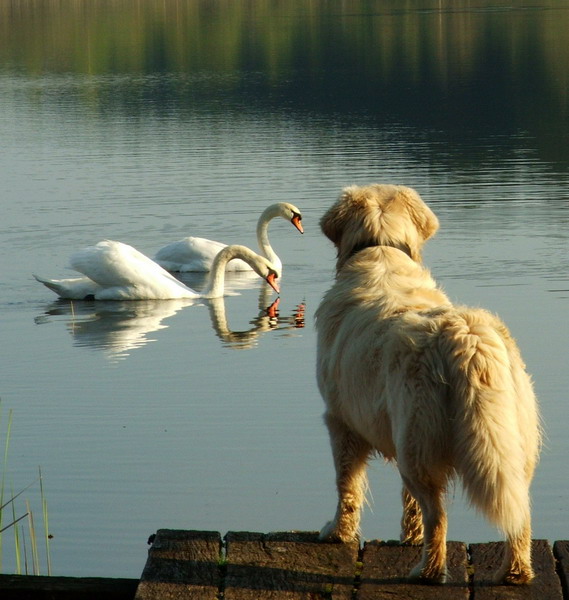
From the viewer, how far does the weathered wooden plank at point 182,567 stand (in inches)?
206

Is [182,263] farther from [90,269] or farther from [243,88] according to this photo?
[243,88]

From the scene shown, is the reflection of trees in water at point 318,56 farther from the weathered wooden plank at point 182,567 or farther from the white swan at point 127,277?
the weathered wooden plank at point 182,567

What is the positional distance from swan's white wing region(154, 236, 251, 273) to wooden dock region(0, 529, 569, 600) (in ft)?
34.7

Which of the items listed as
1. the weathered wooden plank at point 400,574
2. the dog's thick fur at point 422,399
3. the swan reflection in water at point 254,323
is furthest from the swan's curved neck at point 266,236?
the weathered wooden plank at point 400,574

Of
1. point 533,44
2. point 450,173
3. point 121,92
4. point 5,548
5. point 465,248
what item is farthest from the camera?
point 533,44

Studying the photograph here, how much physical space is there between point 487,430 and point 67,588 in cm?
188

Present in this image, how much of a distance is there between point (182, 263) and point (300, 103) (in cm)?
2346

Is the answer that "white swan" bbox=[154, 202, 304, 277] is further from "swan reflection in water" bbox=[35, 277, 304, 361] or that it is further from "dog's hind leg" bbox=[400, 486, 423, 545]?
"dog's hind leg" bbox=[400, 486, 423, 545]

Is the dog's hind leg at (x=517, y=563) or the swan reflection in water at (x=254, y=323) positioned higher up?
the dog's hind leg at (x=517, y=563)

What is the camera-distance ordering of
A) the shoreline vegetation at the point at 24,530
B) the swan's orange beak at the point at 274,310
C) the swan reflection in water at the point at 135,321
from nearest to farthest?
1. the shoreline vegetation at the point at 24,530
2. the swan reflection in water at the point at 135,321
3. the swan's orange beak at the point at 274,310

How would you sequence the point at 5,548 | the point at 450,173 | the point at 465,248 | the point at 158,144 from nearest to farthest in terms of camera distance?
1. the point at 5,548
2. the point at 465,248
3. the point at 450,173
4. the point at 158,144

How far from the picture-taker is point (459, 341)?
4.82 meters

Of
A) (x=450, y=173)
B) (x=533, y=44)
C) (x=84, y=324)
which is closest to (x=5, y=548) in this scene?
(x=84, y=324)

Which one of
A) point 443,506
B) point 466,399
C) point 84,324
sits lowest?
point 84,324
